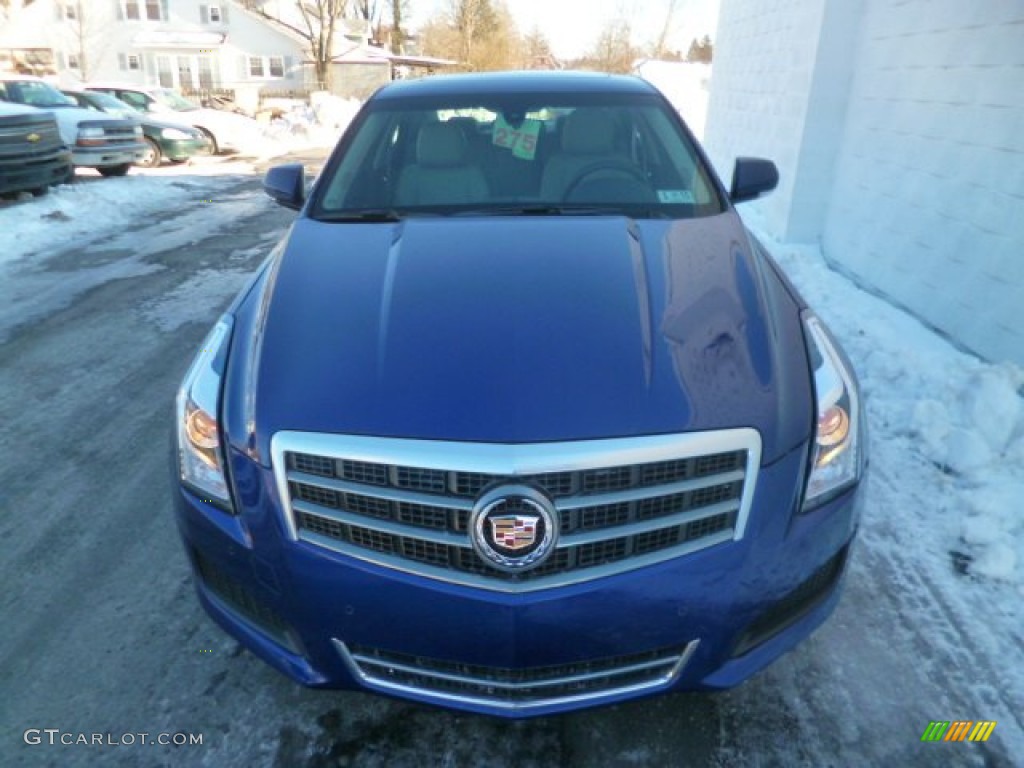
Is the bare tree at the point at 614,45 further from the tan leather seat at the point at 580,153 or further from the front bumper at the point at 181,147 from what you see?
the tan leather seat at the point at 580,153

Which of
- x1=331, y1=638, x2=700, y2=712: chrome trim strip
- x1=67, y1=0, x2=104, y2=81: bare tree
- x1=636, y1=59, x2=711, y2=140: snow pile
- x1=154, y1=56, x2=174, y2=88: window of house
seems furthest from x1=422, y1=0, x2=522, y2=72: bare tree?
x1=331, y1=638, x2=700, y2=712: chrome trim strip

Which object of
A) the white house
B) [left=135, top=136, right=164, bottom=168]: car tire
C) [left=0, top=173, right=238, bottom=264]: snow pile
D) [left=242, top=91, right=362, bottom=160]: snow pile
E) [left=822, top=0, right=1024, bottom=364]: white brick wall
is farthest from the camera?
the white house

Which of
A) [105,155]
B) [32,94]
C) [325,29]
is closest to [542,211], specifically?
[105,155]

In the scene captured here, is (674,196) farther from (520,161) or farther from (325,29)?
(325,29)

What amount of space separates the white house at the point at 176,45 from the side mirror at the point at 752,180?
44665 millimetres

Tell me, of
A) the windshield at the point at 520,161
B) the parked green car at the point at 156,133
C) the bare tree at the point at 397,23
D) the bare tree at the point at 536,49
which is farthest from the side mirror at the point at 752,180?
the bare tree at the point at 397,23

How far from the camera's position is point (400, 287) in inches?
95.0

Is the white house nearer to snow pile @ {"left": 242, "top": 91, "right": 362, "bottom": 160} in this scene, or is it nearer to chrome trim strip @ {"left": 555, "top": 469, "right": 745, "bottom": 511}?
snow pile @ {"left": 242, "top": 91, "right": 362, "bottom": 160}

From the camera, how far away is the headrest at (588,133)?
3.45 metres

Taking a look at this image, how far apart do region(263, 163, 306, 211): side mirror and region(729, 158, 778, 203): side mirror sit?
2.05 m

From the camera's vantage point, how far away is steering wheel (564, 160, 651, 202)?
10.6 ft

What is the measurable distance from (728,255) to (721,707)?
1433 mm

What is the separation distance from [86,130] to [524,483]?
550 inches

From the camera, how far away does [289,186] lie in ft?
12.1
